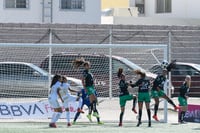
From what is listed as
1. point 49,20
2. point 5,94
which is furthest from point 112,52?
point 49,20

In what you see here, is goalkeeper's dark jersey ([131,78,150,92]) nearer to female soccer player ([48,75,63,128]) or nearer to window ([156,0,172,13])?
female soccer player ([48,75,63,128])

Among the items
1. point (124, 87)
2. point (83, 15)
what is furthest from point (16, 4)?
point (124, 87)

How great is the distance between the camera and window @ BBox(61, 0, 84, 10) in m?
40.3

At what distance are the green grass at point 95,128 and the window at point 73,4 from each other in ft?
65.1

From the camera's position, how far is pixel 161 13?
5094 cm

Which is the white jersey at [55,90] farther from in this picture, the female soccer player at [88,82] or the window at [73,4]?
the window at [73,4]

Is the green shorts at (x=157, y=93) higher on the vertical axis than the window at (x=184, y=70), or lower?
lower

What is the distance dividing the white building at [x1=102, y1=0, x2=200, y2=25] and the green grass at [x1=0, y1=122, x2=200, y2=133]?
77.1ft

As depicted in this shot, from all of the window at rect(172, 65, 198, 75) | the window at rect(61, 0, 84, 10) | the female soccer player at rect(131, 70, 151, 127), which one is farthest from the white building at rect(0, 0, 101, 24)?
the female soccer player at rect(131, 70, 151, 127)

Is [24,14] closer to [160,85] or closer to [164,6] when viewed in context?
[164,6]

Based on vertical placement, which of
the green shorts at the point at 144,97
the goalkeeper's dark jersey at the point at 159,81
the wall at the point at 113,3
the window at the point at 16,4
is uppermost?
the wall at the point at 113,3

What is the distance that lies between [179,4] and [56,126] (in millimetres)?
30270

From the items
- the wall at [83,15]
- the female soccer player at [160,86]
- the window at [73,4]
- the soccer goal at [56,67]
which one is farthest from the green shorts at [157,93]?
the window at [73,4]

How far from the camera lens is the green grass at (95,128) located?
18609mm
